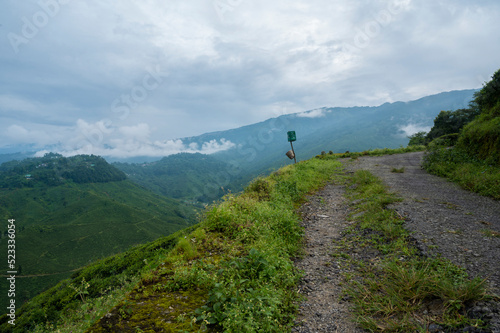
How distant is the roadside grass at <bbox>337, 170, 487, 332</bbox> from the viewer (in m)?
3.23

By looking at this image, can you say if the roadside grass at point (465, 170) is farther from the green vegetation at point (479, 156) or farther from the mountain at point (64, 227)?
the mountain at point (64, 227)

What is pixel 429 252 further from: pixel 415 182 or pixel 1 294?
pixel 1 294

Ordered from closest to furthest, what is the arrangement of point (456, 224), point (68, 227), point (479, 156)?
point (456, 224) → point (479, 156) → point (68, 227)

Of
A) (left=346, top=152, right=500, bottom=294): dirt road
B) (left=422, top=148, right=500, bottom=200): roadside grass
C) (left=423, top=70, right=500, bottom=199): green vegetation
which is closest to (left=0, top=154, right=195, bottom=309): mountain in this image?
(left=422, top=148, right=500, bottom=200): roadside grass

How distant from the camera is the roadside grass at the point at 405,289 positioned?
323 centimetres

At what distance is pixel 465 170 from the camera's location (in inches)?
441

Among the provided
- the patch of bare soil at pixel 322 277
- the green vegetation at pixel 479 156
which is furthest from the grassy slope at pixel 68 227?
the patch of bare soil at pixel 322 277

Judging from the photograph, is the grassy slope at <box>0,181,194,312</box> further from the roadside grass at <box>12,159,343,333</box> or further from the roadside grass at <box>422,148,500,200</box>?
the roadside grass at <box>12,159,343,333</box>

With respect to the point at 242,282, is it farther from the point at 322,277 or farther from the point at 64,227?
the point at 64,227

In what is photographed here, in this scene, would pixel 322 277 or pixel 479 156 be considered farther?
pixel 479 156

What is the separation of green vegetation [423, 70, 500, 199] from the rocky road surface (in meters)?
0.66

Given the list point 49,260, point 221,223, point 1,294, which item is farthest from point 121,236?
point 221,223

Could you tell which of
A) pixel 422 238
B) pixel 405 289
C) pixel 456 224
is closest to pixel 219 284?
pixel 405 289

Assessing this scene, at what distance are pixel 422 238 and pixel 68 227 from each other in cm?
16854
